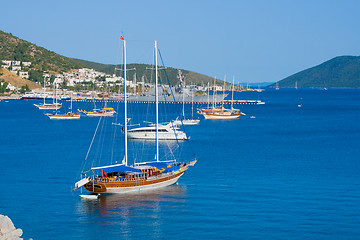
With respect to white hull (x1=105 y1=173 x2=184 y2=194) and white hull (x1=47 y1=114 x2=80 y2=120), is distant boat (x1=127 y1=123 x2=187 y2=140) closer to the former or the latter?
white hull (x1=105 y1=173 x2=184 y2=194)

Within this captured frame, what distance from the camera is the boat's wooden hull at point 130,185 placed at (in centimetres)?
2922

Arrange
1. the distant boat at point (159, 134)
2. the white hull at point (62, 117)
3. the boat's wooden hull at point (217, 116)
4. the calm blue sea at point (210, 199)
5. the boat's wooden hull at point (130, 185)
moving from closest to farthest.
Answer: the calm blue sea at point (210, 199)
the boat's wooden hull at point (130, 185)
the distant boat at point (159, 134)
the white hull at point (62, 117)
the boat's wooden hull at point (217, 116)

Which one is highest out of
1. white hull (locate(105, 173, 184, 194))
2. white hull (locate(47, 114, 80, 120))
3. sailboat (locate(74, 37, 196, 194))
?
white hull (locate(47, 114, 80, 120))

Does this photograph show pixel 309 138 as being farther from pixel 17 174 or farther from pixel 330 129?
pixel 17 174

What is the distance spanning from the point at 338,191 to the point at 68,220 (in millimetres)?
15685

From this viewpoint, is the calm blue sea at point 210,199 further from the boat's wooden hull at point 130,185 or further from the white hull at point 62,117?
the white hull at point 62,117

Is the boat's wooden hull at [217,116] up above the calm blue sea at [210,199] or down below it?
above

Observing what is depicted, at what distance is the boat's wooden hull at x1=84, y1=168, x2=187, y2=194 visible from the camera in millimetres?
29219

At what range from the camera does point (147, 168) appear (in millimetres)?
31469

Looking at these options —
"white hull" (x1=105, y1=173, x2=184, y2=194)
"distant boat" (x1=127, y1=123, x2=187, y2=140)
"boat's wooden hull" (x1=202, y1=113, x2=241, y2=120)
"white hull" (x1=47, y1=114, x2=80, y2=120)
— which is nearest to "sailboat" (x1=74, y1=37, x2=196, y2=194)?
"white hull" (x1=105, y1=173, x2=184, y2=194)

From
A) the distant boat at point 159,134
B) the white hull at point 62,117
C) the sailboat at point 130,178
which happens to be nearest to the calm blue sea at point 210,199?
the sailboat at point 130,178

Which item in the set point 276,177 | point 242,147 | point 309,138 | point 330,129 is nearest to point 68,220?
point 276,177

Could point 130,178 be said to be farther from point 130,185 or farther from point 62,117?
point 62,117

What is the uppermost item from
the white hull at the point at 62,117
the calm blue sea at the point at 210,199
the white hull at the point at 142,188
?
the white hull at the point at 62,117
